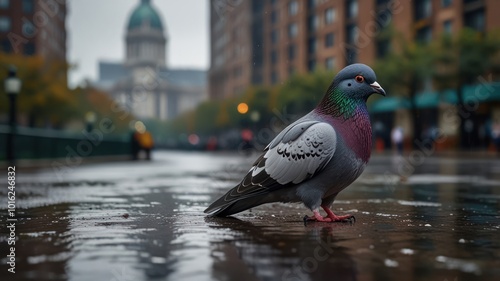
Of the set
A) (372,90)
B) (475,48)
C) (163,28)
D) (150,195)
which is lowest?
(150,195)

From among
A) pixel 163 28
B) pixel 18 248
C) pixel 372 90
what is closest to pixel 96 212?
pixel 18 248

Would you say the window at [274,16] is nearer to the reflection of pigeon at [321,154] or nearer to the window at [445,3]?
the window at [445,3]

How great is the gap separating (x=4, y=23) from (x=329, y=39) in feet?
123

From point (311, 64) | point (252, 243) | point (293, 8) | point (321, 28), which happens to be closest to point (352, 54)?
point (321, 28)

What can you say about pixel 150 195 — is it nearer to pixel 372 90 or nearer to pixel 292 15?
pixel 372 90

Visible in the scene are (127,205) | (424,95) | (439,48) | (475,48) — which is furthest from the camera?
(424,95)

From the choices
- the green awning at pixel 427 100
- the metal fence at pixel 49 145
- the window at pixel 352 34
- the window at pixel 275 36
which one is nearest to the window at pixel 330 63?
the window at pixel 352 34

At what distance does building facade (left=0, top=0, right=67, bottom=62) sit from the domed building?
8573 centimetres

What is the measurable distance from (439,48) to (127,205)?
3684 cm

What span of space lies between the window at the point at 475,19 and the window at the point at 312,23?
25.5 metres

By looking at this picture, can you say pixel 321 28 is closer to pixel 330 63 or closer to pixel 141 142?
pixel 330 63

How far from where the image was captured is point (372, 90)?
5414 millimetres

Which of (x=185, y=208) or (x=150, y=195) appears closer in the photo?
(x=185, y=208)

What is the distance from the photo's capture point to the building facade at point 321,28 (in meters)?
47.8
